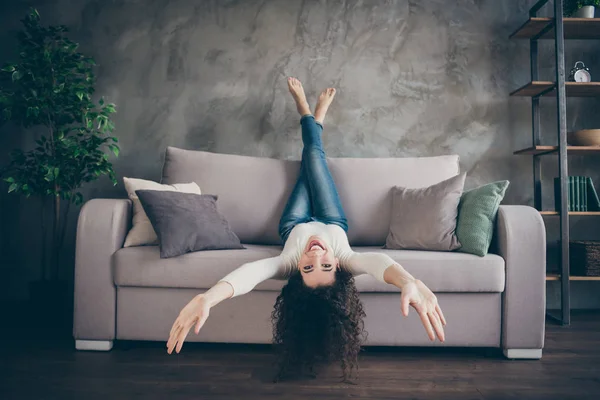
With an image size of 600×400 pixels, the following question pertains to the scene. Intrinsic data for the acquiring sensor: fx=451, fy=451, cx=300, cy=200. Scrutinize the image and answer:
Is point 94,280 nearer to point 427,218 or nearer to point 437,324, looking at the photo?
point 437,324

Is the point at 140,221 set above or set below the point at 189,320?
above

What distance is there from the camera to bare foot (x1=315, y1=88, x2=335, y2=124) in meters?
3.08

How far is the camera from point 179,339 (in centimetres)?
143

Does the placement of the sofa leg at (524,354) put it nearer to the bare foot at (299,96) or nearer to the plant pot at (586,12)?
the bare foot at (299,96)

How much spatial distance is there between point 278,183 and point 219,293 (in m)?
1.36

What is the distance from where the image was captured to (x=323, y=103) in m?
3.11

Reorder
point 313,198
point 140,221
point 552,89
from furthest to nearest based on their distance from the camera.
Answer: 1. point 552,89
2. point 313,198
3. point 140,221

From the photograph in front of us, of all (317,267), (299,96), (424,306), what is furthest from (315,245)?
(299,96)

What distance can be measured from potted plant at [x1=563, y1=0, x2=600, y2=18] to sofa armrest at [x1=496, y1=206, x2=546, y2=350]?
5.48 ft

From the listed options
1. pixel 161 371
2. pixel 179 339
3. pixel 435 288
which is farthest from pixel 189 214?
pixel 435 288

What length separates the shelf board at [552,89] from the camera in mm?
2900

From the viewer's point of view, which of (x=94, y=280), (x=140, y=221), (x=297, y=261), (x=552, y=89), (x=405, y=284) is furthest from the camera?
(x=552, y=89)

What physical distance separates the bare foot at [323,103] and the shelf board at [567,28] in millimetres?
1348

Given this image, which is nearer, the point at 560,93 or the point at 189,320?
the point at 189,320
